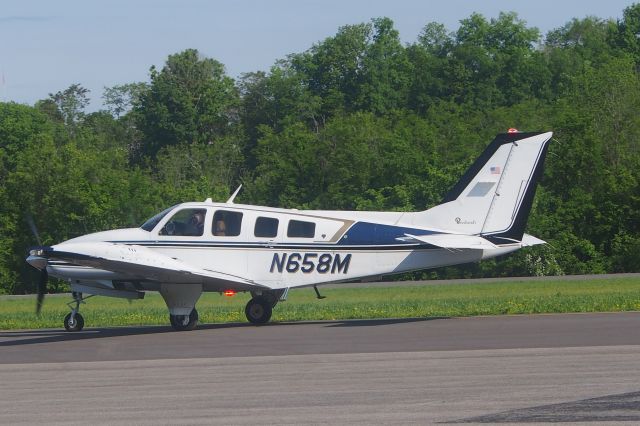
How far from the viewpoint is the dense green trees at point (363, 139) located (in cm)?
4962

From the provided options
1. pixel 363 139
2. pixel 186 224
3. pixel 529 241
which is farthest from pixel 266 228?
pixel 363 139

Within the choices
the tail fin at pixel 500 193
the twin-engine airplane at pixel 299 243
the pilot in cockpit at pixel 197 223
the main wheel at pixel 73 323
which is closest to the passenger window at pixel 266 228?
the twin-engine airplane at pixel 299 243

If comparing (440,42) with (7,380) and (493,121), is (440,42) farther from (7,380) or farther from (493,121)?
(7,380)

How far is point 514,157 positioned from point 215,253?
20.7ft

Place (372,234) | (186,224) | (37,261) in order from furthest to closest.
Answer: (186,224)
(37,261)
(372,234)

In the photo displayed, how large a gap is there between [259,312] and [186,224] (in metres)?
2.42

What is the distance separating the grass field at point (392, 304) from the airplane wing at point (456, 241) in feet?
7.71

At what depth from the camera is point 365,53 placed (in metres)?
98.2

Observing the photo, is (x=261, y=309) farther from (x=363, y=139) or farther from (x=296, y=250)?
(x=363, y=139)

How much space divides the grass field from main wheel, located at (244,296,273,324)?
50.5 inches

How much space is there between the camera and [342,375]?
45.9 feet

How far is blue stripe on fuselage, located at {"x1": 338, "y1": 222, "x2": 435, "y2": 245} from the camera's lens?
21.5 meters

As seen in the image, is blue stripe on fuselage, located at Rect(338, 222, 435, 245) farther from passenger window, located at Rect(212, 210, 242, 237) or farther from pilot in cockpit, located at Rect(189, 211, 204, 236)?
pilot in cockpit, located at Rect(189, 211, 204, 236)

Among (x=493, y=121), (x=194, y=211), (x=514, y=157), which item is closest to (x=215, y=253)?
(x=194, y=211)
